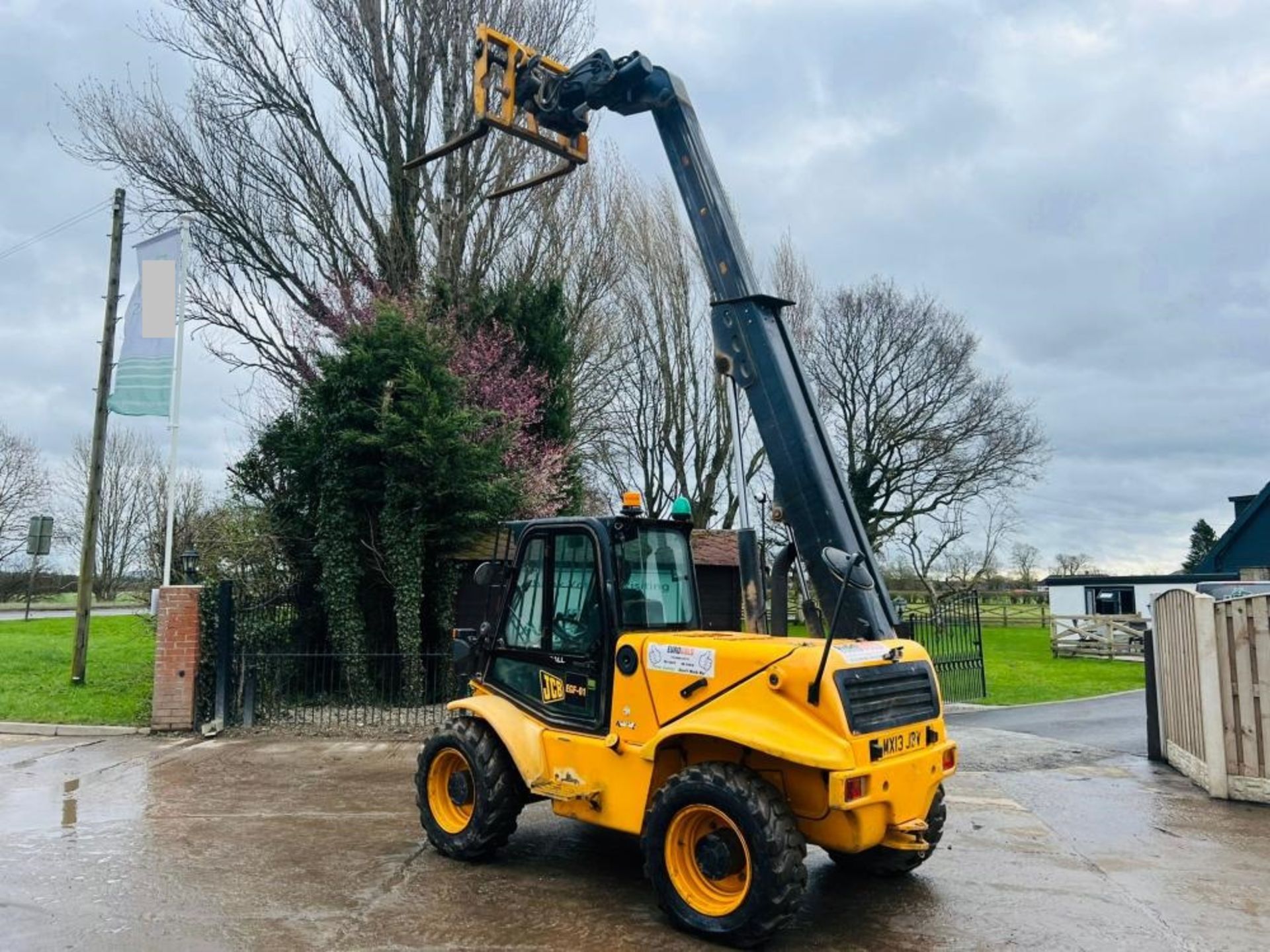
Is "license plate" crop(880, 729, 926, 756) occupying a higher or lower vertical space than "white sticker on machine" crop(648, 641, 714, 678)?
lower

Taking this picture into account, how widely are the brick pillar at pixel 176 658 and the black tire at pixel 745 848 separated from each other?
8.26 m

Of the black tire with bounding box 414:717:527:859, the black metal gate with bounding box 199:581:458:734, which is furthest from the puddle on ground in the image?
the black tire with bounding box 414:717:527:859

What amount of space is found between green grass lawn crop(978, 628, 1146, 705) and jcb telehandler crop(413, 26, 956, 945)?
1009cm

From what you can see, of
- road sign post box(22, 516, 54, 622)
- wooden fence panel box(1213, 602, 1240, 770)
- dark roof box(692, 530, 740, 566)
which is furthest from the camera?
road sign post box(22, 516, 54, 622)

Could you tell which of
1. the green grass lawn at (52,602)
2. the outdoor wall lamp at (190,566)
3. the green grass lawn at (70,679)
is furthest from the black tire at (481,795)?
the green grass lawn at (52,602)

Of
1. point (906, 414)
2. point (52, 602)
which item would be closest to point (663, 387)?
point (906, 414)

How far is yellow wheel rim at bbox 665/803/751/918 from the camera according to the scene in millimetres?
4570

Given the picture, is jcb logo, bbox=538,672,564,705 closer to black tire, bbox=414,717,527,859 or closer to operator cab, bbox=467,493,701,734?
operator cab, bbox=467,493,701,734

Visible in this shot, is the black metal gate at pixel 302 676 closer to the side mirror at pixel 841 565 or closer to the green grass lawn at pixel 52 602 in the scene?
the side mirror at pixel 841 565

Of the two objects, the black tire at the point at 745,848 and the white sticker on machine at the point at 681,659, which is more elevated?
the white sticker on machine at the point at 681,659

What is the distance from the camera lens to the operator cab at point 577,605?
216 inches

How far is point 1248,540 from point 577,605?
100.0 ft

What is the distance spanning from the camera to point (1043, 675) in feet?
64.0

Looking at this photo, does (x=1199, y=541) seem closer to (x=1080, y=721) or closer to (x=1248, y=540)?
(x=1248, y=540)
